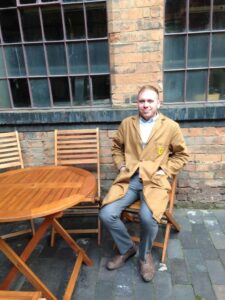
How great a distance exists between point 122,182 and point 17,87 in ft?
6.15

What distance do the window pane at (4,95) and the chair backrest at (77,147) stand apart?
2.68 ft

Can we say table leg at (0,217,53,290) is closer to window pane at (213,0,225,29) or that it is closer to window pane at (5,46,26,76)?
window pane at (5,46,26,76)

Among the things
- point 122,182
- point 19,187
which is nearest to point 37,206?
point 19,187

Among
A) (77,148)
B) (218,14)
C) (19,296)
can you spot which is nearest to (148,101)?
(77,148)

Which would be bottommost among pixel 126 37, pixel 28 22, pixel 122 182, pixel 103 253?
pixel 103 253

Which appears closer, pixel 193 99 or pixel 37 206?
pixel 37 206

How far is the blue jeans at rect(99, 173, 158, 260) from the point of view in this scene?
7.65ft

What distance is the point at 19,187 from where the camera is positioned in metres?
2.36

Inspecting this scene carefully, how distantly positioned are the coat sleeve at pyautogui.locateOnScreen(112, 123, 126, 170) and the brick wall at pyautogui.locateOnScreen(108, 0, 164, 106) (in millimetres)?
539

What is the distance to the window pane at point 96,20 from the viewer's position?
9.87 feet

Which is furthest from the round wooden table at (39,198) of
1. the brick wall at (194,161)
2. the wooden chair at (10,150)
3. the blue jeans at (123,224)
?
the brick wall at (194,161)

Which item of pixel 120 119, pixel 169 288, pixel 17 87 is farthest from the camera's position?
pixel 17 87

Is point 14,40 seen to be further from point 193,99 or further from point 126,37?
point 193,99

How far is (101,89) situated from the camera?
3.31 m
